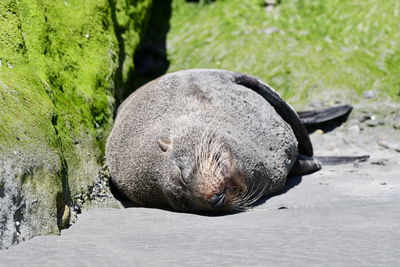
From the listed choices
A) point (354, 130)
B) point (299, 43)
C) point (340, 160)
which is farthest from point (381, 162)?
point (299, 43)

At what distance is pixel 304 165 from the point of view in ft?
19.9

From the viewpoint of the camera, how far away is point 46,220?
4.11 meters

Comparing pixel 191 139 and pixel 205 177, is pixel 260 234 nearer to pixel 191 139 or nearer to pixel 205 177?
pixel 205 177

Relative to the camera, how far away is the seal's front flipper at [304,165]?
5992mm

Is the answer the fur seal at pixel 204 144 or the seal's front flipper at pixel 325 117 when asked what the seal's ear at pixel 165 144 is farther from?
the seal's front flipper at pixel 325 117

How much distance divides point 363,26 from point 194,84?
4.22m

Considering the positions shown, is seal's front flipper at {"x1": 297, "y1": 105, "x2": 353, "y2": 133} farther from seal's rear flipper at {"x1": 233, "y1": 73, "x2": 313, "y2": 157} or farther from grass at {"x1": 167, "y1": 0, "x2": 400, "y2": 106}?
seal's rear flipper at {"x1": 233, "y1": 73, "x2": 313, "y2": 157}

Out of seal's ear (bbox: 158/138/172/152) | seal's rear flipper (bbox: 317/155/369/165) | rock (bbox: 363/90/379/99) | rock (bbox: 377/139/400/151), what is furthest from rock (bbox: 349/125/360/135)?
seal's ear (bbox: 158/138/172/152)

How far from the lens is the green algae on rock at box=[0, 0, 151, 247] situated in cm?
405

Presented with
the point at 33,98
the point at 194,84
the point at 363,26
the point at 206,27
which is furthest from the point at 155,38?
the point at 33,98

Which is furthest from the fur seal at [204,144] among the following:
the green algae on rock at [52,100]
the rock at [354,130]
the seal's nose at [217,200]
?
the rock at [354,130]

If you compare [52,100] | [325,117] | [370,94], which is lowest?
[325,117]

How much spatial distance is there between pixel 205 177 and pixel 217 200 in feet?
0.59

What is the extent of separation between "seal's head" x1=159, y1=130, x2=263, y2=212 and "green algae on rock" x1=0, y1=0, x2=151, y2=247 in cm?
77
